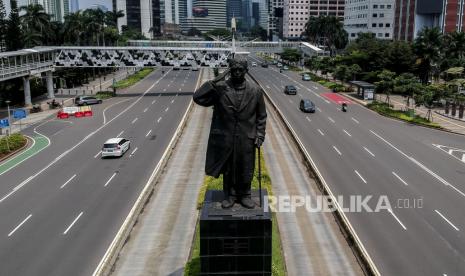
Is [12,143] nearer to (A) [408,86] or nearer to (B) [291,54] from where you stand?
(A) [408,86]

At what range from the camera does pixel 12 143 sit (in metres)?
49.1

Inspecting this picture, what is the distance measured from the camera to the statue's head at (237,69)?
15.9m

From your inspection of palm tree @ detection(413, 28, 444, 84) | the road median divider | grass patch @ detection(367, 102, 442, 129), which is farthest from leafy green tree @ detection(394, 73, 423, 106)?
the road median divider

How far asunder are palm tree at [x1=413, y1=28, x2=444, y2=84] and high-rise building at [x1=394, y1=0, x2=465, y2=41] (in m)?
30.7

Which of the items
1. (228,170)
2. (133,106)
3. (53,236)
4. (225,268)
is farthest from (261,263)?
(133,106)

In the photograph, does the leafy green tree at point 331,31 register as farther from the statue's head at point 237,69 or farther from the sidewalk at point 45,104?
the statue's head at point 237,69

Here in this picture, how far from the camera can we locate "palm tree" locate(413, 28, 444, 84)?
8731cm

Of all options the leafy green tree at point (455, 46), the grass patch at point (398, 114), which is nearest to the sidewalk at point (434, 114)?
the grass patch at point (398, 114)

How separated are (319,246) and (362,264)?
2.76 m

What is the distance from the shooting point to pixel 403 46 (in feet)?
307

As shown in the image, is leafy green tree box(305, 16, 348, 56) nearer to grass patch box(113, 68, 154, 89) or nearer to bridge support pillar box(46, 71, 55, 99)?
grass patch box(113, 68, 154, 89)

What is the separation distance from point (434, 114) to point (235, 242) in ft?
192

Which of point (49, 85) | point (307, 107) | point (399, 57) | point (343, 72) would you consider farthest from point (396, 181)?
point (49, 85)

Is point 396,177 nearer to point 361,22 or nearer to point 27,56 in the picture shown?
point 27,56
